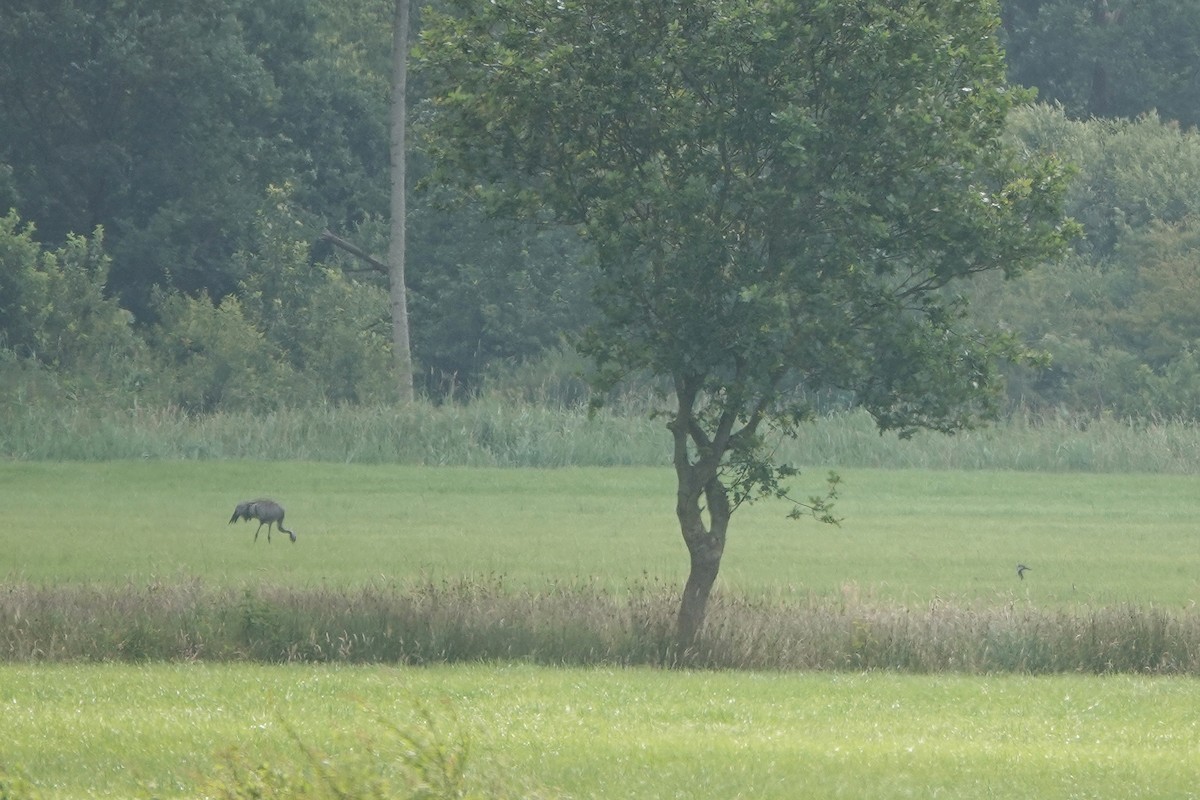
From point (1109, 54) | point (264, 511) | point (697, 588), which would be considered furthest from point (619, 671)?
point (1109, 54)

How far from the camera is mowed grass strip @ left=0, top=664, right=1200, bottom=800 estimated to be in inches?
419

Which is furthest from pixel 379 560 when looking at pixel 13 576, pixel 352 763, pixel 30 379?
pixel 30 379

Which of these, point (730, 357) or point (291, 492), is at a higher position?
point (730, 357)

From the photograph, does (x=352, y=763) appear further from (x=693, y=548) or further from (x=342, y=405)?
(x=342, y=405)

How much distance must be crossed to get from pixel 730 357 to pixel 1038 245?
2.69 m

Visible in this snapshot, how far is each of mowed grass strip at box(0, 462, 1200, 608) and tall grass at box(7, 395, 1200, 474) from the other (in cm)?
144

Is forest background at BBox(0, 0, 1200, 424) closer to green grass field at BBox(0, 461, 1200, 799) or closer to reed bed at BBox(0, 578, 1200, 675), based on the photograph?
green grass field at BBox(0, 461, 1200, 799)

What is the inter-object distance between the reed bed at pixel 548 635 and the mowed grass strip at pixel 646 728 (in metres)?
0.63

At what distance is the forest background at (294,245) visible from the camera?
50844mm

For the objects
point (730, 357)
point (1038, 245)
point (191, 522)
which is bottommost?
point (191, 522)

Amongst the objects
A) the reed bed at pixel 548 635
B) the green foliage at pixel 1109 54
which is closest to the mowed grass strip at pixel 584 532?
the reed bed at pixel 548 635

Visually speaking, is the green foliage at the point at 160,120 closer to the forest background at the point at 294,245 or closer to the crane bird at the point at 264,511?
the forest background at the point at 294,245

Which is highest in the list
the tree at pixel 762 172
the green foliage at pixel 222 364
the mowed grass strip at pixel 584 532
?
the tree at pixel 762 172

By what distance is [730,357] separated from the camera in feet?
52.0
